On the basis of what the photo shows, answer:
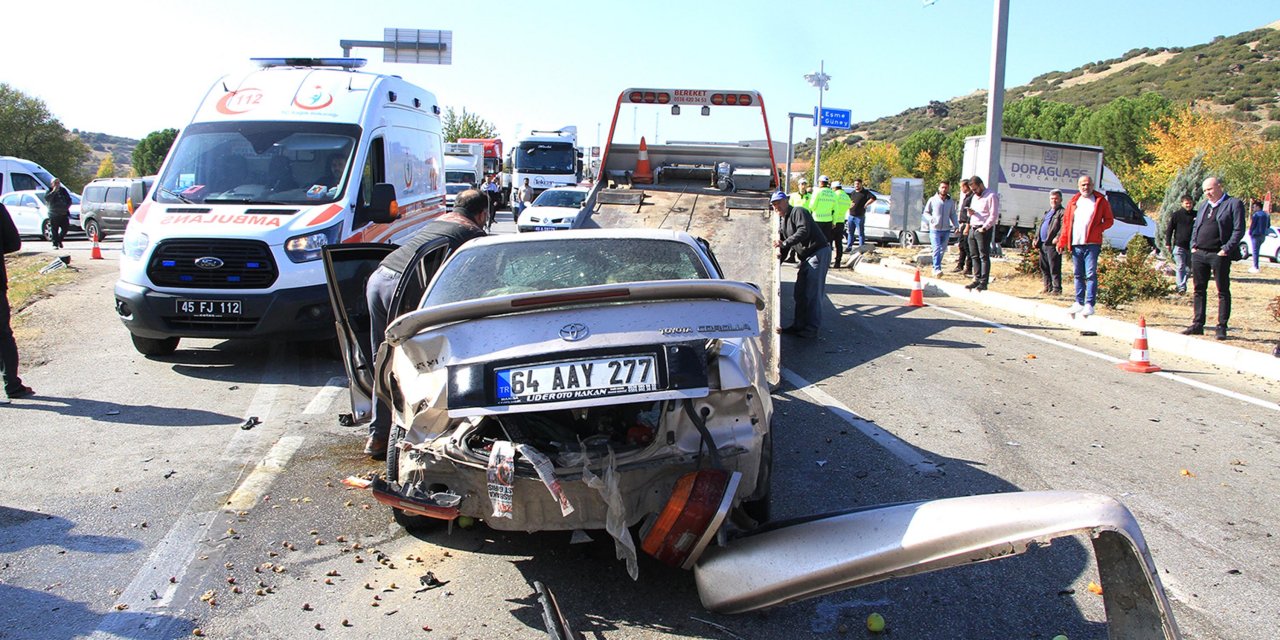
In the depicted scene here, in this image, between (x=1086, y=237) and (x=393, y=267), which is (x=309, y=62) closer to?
(x=393, y=267)

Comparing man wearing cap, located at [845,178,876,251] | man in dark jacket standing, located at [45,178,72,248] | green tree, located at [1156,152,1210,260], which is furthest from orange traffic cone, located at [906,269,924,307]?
man in dark jacket standing, located at [45,178,72,248]

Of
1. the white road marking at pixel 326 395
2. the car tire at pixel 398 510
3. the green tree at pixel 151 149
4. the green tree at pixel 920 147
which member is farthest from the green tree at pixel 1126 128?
the green tree at pixel 151 149

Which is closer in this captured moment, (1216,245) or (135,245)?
(135,245)

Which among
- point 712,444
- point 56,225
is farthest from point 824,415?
point 56,225

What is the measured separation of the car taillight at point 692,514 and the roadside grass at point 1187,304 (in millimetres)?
8726

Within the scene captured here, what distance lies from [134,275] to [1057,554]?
8023 mm

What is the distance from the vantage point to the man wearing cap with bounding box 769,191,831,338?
1077cm

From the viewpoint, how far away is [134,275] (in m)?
8.63

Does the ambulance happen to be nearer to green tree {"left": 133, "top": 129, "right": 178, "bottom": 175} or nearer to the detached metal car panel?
the detached metal car panel

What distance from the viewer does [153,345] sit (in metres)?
9.20

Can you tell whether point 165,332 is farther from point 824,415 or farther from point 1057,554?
point 1057,554

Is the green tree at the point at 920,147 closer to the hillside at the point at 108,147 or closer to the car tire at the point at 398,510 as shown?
the car tire at the point at 398,510

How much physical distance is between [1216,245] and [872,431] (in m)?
6.02

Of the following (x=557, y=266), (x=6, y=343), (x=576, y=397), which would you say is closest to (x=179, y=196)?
(x=6, y=343)
